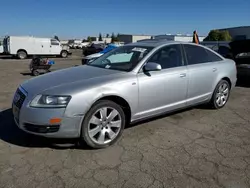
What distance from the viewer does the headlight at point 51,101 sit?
2.93 metres

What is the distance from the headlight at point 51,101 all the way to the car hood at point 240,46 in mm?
7017

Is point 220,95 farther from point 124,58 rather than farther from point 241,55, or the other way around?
point 241,55

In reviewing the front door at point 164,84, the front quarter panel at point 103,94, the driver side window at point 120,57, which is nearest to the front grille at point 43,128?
the front quarter panel at point 103,94

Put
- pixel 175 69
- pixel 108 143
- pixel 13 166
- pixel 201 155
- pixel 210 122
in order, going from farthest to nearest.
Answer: pixel 210 122
pixel 175 69
pixel 108 143
pixel 201 155
pixel 13 166

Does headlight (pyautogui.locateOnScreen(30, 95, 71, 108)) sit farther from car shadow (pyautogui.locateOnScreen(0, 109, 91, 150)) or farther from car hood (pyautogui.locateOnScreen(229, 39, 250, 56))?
car hood (pyautogui.locateOnScreen(229, 39, 250, 56))

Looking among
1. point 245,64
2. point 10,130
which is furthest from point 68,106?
point 245,64

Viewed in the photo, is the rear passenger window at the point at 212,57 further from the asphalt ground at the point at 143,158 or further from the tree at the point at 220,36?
the tree at the point at 220,36

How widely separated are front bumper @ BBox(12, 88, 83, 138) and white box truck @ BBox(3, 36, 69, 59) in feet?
64.9

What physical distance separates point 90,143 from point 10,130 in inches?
64.7

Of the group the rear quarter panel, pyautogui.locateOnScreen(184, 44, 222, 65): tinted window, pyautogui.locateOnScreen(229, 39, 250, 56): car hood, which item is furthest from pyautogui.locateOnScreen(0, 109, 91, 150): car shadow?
pyautogui.locateOnScreen(229, 39, 250, 56): car hood

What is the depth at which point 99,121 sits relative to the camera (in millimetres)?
3221

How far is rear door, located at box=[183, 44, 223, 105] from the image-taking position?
4.26 metres

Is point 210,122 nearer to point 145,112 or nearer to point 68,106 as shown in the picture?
point 145,112

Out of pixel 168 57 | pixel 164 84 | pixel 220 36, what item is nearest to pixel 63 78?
pixel 164 84
